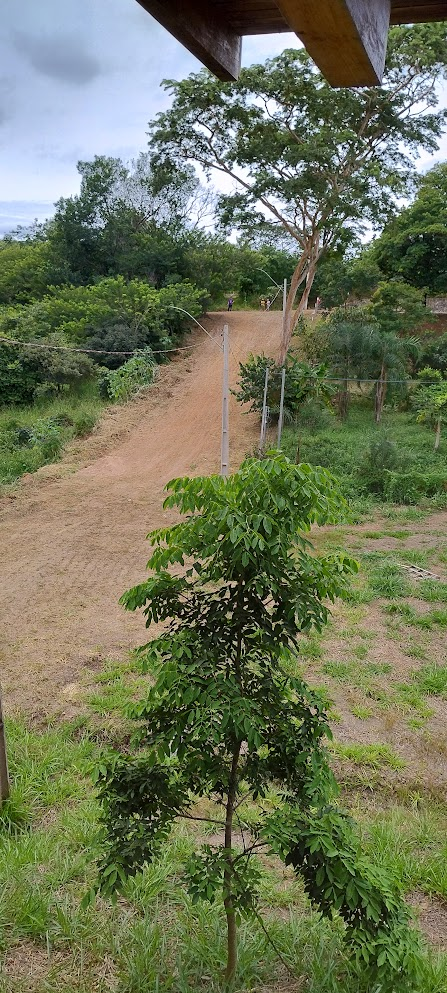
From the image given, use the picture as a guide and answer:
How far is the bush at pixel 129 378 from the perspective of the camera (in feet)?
55.2

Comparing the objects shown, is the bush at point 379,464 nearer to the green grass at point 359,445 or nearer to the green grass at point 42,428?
the green grass at point 359,445

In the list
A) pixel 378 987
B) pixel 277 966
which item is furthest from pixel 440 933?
pixel 378 987

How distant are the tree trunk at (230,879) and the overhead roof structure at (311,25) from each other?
1615 millimetres

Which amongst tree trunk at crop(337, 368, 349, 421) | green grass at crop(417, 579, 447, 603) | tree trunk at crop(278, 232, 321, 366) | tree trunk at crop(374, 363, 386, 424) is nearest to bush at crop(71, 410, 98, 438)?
tree trunk at crop(278, 232, 321, 366)

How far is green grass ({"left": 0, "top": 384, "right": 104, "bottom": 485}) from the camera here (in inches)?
534

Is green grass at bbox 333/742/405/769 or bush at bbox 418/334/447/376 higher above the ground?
bush at bbox 418/334/447/376

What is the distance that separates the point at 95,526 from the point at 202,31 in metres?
9.27

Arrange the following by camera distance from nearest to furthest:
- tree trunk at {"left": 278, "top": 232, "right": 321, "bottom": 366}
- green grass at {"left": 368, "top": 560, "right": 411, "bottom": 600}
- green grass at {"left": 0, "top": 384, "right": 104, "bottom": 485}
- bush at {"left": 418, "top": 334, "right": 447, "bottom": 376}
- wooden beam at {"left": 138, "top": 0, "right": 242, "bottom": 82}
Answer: wooden beam at {"left": 138, "top": 0, "right": 242, "bottom": 82}
green grass at {"left": 368, "top": 560, "right": 411, "bottom": 600}
green grass at {"left": 0, "top": 384, "right": 104, "bottom": 485}
bush at {"left": 418, "top": 334, "right": 447, "bottom": 376}
tree trunk at {"left": 278, "top": 232, "right": 321, "bottom": 366}

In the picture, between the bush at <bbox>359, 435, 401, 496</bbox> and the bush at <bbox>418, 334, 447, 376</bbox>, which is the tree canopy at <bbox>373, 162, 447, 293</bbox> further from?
the bush at <bbox>359, 435, 401, 496</bbox>

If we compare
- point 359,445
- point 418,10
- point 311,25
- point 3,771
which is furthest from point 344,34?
point 359,445

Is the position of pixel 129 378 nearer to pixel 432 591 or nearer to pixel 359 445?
pixel 359 445

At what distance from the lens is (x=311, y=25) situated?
87 cm

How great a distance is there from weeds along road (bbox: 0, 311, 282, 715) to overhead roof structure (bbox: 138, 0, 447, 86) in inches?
184

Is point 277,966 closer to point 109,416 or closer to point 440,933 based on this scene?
point 440,933
